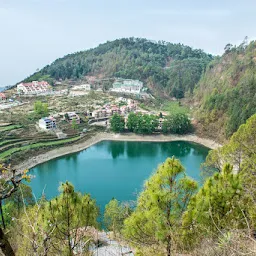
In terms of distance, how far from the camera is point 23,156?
12.9 meters

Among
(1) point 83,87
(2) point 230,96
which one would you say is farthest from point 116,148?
(1) point 83,87

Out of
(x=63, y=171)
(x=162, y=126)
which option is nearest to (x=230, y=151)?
(x=63, y=171)

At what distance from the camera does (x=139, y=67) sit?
1260 inches

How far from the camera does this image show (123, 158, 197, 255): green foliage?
2689 millimetres

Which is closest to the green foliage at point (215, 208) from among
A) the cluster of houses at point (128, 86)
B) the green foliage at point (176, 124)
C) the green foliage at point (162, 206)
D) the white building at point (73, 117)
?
the green foliage at point (162, 206)

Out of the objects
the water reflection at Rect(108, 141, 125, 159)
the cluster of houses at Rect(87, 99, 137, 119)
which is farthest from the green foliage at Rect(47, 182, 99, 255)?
the cluster of houses at Rect(87, 99, 137, 119)

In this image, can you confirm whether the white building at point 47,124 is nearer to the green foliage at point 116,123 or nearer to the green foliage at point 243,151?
the green foliage at point 116,123

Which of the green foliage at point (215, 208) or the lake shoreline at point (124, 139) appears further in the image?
the lake shoreline at point (124, 139)

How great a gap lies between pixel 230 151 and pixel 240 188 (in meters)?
2.71

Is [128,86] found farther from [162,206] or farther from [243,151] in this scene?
[162,206]

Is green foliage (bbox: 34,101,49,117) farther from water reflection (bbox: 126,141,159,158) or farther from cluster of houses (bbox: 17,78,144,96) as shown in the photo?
cluster of houses (bbox: 17,78,144,96)

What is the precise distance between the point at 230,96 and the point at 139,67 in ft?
54.8

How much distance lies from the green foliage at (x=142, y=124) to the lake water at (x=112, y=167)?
93 cm

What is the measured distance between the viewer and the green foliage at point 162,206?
106 inches
